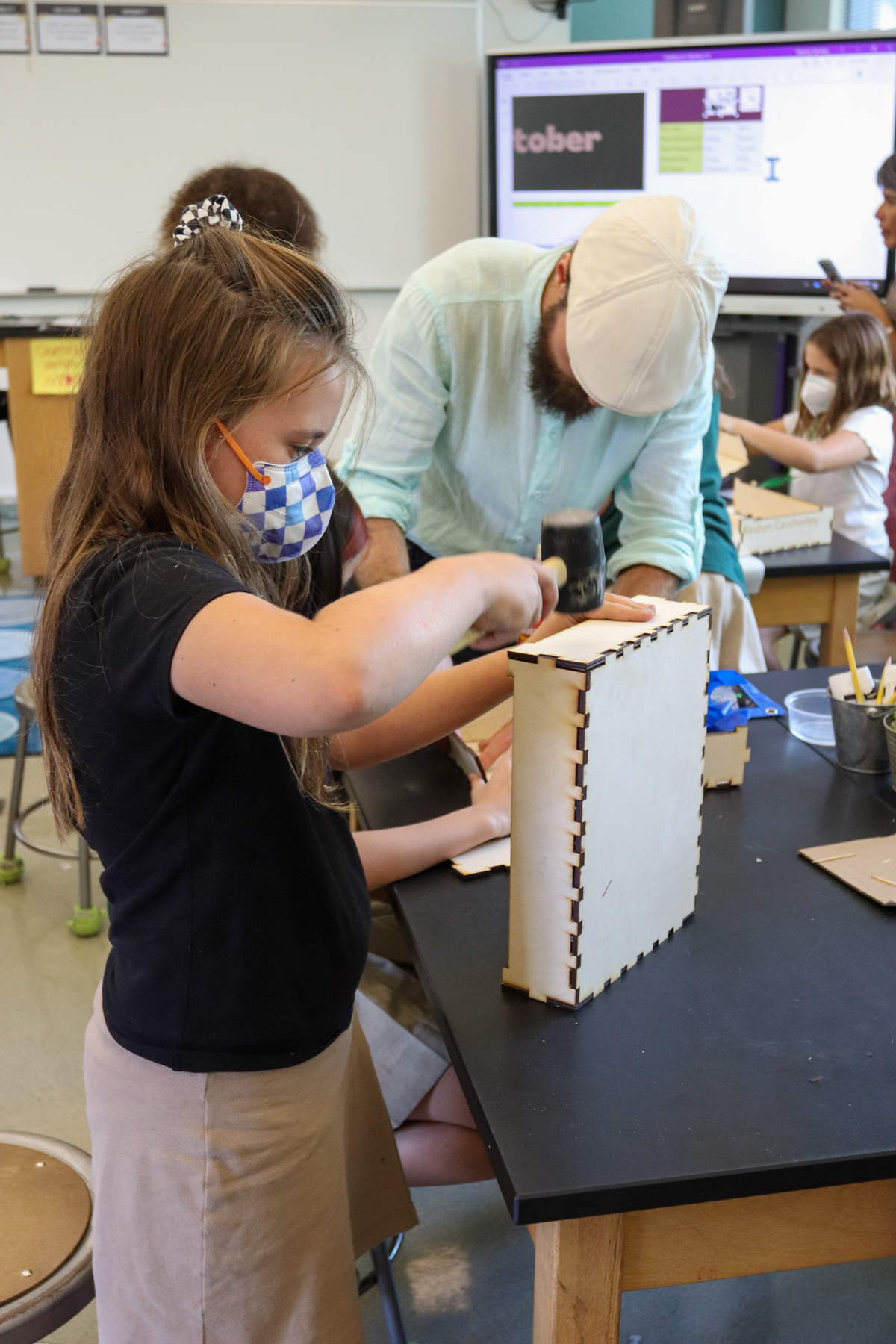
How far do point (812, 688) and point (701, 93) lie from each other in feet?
11.5

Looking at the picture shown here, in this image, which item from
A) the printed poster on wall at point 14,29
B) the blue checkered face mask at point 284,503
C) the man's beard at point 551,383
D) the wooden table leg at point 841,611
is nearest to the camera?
the blue checkered face mask at point 284,503

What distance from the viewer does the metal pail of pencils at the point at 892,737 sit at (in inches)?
52.4

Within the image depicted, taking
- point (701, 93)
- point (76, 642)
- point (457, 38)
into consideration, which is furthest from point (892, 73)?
point (76, 642)

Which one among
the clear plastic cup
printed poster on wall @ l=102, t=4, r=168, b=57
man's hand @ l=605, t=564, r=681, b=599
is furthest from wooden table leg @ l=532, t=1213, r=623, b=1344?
printed poster on wall @ l=102, t=4, r=168, b=57

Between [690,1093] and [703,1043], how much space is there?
0.21ft

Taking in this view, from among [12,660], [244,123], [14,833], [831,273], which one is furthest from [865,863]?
[244,123]

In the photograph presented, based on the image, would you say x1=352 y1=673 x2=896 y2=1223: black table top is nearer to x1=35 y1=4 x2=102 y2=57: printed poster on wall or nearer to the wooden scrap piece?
the wooden scrap piece

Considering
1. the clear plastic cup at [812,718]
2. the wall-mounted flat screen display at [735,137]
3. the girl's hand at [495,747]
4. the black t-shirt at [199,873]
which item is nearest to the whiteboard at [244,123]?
the wall-mounted flat screen display at [735,137]

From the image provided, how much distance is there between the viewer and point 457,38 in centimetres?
500

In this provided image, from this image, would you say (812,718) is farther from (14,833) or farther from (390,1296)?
(14,833)

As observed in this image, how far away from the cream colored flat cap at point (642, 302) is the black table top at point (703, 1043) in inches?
24.7

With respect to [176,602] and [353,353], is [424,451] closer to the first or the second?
[353,353]

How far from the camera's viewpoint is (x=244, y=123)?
5.02 meters

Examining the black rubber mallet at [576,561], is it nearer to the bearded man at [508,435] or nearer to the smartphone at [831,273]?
the bearded man at [508,435]
